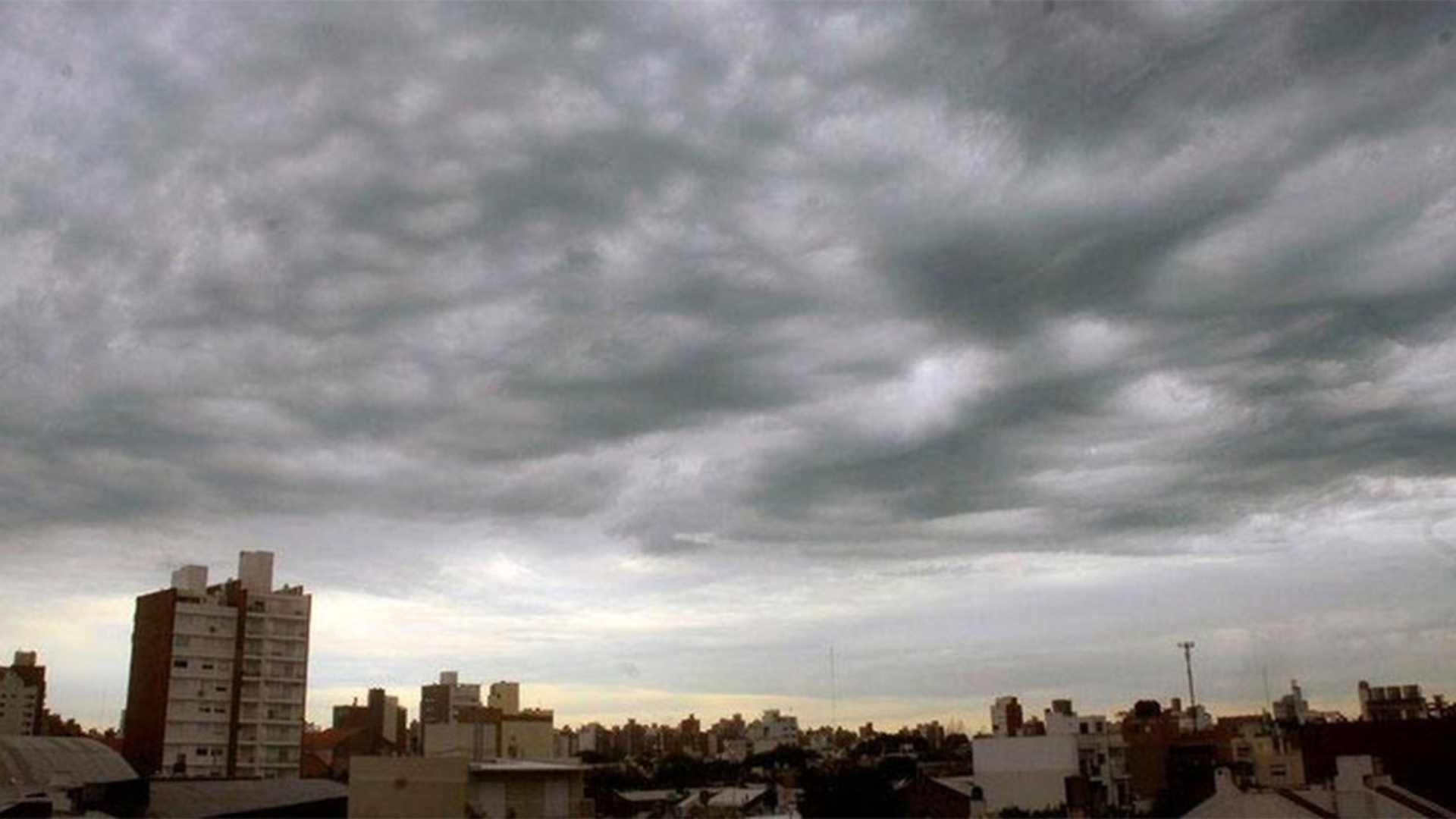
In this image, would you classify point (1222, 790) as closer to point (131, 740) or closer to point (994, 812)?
point (994, 812)

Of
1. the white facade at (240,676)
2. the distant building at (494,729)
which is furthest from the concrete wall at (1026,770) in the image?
the white facade at (240,676)

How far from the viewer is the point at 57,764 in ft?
256

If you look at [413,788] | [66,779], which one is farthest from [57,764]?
[413,788]

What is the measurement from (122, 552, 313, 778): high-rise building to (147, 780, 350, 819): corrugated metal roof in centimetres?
3358

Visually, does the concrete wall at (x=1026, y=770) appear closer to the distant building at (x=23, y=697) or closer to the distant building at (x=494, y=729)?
the distant building at (x=494, y=729)

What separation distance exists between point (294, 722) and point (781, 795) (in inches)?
1779

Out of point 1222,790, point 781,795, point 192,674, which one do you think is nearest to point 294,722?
point 192,674

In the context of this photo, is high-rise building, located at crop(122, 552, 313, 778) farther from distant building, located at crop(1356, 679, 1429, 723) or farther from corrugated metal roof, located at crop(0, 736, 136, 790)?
distant building, located at crop(1356, 679, 1429, 723)

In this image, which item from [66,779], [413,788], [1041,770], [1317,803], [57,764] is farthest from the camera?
[1041,770]

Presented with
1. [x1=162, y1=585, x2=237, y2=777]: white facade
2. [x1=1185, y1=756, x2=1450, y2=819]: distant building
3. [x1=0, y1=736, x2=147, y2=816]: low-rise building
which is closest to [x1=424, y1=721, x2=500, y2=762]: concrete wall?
[x1=162, y1=585, x2=237, y2=777]: white facade

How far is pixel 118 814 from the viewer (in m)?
65.9

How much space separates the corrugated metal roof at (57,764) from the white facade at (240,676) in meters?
19.5

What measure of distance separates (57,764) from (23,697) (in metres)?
119

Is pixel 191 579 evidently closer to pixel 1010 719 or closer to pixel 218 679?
pixel 218 679
